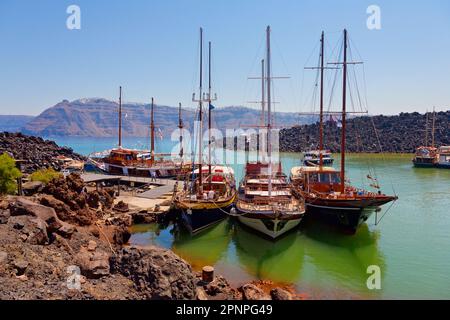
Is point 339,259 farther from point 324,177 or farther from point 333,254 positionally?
point 324,177

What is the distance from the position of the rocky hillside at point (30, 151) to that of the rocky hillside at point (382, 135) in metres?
74.8

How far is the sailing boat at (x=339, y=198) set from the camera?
25.0 meters

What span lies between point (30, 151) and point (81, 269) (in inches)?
2096

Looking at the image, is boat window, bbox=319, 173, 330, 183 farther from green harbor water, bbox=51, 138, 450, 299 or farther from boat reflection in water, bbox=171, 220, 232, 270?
boat reflection in water, bbox=171, 220, 232, 270

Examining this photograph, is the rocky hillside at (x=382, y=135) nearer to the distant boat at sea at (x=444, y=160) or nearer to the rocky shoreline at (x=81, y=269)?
the distant boat at sea at (x=444, y=160)

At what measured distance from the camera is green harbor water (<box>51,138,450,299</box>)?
61.4ft

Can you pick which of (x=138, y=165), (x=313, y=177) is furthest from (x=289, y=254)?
(x=138, y=165)

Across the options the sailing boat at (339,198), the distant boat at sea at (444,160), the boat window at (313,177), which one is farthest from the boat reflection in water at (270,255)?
the distant boat at sea at (444,160)

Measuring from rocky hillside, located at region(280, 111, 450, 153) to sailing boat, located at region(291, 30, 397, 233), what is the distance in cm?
8590

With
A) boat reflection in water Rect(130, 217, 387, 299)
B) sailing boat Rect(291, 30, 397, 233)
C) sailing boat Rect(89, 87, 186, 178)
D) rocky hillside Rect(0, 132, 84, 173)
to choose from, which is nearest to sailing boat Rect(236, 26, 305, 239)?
boat reflection in water Rect(130, 217, 387, 299)

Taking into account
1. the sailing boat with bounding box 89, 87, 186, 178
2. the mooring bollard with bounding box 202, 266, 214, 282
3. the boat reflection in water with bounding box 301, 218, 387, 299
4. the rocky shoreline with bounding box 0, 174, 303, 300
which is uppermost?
the sailing boat with bounding box 89, 87, 186, 178

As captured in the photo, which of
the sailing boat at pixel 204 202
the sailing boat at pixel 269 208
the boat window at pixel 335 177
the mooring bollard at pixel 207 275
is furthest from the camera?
the boat window at pixel 335 177

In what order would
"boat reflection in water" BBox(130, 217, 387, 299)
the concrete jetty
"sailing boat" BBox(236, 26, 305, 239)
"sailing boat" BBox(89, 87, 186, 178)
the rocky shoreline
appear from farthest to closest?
"sailing boat" BBox(89, 87, 186, 178), the concrete jetty, "sailing boat" BBox(236, 26, 305, 239), "boat reflection in water" BBox(130, 217, 387, 299), the rocky shoreline
